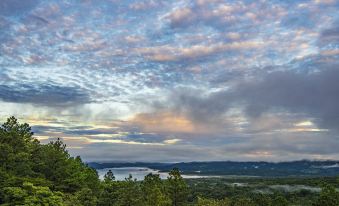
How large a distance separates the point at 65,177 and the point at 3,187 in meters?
14.7

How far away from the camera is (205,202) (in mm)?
54656

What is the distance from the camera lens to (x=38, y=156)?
203 feet

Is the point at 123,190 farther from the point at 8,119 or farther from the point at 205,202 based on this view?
the point at 8,119

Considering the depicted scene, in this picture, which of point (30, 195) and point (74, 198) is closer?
point (30, 195)

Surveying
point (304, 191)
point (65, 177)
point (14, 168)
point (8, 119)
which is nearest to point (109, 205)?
point (65, 177)

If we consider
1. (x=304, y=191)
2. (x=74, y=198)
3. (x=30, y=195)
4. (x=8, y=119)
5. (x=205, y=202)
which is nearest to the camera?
(x=30, y=195)

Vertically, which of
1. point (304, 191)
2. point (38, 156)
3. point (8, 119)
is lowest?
point (304, 191)

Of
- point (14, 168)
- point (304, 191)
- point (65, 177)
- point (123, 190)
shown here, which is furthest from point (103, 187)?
point (304, 191)

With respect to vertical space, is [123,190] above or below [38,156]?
below

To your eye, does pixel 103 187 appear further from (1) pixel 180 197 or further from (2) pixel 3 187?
(2) pixel 3 187

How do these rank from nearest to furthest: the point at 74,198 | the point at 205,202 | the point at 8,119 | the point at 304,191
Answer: the point at 74,198, the point at 205,202, the point at 8,119, the point at 304,191

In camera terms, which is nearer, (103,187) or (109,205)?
(109,205)

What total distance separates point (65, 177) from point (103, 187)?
6.07 meters

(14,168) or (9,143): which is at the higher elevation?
(9,143)
